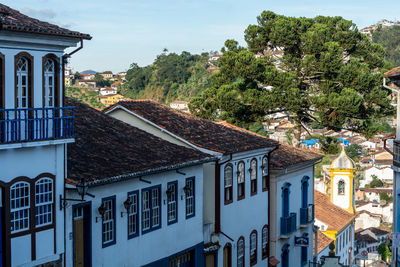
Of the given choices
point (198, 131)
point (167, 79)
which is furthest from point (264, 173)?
point (167, 79)

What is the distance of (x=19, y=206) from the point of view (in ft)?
46.9

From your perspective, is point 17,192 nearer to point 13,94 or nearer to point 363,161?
point 13,94

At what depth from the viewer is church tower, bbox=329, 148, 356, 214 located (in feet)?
190

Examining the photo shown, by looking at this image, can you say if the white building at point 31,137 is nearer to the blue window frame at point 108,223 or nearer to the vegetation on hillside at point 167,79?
the blue window frame at point 108,223

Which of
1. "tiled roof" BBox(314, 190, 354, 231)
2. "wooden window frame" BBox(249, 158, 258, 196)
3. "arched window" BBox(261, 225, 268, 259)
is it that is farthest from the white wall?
"tiled roof" BBox(314, 190, 354, 231)

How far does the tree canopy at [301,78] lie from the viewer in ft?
133

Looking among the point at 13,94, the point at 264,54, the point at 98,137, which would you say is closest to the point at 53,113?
the point at 13,94

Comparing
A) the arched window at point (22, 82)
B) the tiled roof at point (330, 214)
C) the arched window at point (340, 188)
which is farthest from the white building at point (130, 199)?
the arched window at point (340, 188)

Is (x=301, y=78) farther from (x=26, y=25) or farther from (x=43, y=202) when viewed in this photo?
(x=26, y=25)

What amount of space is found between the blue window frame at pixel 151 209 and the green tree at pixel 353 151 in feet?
472

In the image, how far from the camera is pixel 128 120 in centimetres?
2419

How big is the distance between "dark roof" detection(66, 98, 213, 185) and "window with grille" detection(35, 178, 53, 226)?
26.5 inches

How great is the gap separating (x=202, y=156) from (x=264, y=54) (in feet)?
76.1

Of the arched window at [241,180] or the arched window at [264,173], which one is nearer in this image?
the arched window at [241,180]
